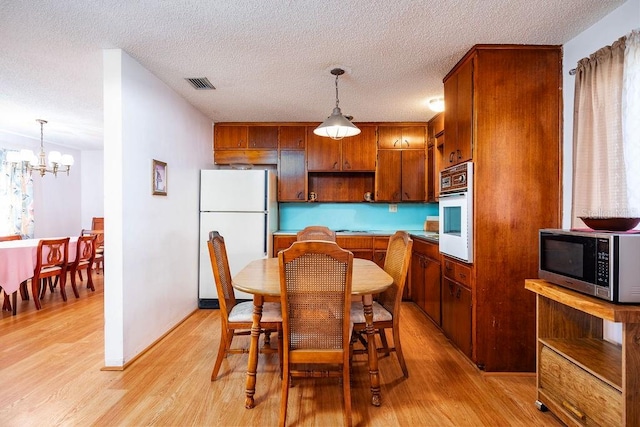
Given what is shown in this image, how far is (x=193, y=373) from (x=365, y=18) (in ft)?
8.62

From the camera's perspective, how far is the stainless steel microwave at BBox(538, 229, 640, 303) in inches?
57.1

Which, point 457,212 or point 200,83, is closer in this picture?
point 457,212

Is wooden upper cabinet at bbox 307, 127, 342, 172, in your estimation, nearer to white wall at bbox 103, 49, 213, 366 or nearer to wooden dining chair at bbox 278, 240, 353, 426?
white wall at bbox 103, 49, 213, 366

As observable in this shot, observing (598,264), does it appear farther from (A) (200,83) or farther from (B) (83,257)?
(B) (83,257)

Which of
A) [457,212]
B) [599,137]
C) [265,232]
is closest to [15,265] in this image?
[265,232]

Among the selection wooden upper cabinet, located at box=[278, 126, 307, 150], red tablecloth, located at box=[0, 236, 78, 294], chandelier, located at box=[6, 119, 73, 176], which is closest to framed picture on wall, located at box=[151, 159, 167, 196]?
wooden upper cabinet, located at box=[278, 126, 307, 150]

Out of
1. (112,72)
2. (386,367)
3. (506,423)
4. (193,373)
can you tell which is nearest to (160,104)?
(112,72)

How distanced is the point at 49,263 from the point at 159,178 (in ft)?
7.39

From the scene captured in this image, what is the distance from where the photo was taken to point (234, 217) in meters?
4.01

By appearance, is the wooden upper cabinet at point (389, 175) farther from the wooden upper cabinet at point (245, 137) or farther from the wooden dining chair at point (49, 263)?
the wooden dining chair at point (49, 263)

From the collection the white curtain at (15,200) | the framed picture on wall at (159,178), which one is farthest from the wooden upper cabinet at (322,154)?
the white curtain at (15,200)

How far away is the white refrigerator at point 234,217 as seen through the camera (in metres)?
3.99

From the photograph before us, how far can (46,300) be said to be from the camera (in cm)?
428

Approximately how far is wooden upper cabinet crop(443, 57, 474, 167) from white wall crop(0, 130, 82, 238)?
5.90m
